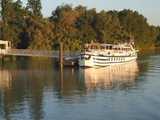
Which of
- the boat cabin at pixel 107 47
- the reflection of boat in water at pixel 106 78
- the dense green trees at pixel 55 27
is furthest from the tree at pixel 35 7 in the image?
the reflection of boat in water at pixel 106 78

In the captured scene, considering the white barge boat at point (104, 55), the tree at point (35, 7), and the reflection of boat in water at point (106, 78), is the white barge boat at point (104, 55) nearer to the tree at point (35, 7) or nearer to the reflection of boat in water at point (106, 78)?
the reflection of boat in water at point (106, 78)

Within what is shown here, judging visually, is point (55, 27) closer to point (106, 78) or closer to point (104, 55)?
point (104, 55)

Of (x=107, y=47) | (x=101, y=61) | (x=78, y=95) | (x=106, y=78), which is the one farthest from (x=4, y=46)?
(x=78, y=95)

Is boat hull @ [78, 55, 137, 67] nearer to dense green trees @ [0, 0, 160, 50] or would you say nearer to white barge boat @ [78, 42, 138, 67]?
white barge boat @ [78, 42, 138, 67]

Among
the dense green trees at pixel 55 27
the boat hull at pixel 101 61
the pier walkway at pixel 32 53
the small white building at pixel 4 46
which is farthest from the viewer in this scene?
the dense green trees at pixel 55 27

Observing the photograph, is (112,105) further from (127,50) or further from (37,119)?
(127,50)

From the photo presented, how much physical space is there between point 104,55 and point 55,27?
4242cm

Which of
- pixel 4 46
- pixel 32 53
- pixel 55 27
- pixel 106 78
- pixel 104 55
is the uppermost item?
pixel 55 27

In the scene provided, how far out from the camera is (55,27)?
13900cm

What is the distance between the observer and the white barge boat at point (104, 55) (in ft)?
311

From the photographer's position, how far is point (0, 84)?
69250 mm

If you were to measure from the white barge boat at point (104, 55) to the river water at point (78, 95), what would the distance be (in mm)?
6239

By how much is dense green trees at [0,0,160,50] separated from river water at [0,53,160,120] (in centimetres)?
4041

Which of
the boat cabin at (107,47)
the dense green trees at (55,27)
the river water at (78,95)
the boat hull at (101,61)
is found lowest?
the river water at (78,95)
